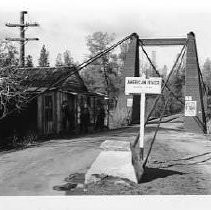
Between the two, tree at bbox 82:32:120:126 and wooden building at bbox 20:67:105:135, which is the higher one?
tree at bbox 82:32:120:126

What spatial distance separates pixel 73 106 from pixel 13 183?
18.1 meters

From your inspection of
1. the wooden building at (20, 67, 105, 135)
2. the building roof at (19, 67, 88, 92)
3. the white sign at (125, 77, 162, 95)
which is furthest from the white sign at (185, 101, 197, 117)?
the white sign at (125, 77, 162, 95)

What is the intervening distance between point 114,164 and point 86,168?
5.63 feet

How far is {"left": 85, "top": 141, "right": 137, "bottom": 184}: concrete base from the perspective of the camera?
34.1 ft

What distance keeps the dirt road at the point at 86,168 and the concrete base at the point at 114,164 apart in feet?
0.96

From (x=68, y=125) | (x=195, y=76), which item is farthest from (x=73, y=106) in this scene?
(x=195, y=76)

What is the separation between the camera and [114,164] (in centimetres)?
1075

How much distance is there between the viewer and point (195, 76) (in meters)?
29.2

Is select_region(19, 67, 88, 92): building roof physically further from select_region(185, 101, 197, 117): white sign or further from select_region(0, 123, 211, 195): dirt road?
select_region(185, 101, 197, 117): white sign

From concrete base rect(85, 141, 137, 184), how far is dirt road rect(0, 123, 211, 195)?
0.29 meters

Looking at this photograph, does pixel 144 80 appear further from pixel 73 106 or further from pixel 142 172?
pixel 73 106

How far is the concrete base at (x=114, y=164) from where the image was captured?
34.1ft

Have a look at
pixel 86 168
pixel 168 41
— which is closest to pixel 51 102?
pixel 168 41
